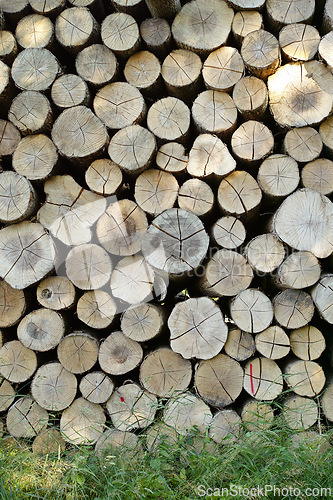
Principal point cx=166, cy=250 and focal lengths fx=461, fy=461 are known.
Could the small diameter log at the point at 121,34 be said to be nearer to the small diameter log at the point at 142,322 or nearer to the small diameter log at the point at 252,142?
the small diameter log at the point at 252,142

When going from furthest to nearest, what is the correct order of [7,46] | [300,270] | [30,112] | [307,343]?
[7,46] < [30,112] < [307,343] < [300,270]

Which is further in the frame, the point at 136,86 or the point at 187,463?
the point at 136,86

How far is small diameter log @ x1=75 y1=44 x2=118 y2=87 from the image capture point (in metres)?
3.02

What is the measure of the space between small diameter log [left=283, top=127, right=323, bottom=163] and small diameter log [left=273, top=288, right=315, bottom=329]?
2.78 feet

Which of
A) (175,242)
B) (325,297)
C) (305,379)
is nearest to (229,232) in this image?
(175,242)

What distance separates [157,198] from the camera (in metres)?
2.97

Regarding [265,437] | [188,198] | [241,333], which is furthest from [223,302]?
[265,437]

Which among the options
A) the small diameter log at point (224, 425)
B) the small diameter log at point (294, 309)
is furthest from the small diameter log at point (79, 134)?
the small diameter log at point (224, 425)

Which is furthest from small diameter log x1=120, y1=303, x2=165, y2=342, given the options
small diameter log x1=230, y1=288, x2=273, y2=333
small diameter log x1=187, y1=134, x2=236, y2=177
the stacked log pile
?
small diameter log x1=187, y1=134, x2=236, y2=177

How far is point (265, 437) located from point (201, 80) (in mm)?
2242

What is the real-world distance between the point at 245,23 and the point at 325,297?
1.83 m

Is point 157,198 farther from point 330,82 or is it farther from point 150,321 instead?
point 330,82

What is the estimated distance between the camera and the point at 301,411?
286cm

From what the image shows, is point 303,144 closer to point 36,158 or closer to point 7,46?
point 36,158
